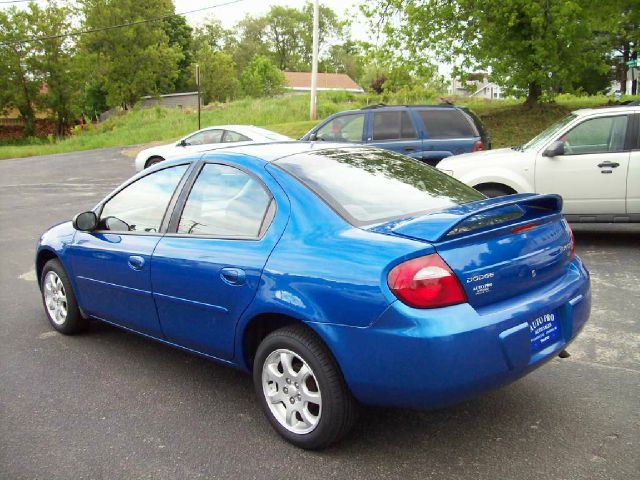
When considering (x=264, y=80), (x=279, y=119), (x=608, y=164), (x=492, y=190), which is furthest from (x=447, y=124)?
(x=264, y=80)

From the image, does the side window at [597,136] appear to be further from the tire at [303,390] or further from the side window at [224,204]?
the tire at [303,390]

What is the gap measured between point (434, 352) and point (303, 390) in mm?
815

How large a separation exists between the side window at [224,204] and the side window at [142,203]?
27 cm

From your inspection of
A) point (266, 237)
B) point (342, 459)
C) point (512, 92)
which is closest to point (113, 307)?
point (266, 237)

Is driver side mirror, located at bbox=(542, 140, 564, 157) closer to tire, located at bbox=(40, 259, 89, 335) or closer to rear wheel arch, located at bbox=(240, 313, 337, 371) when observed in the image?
rear wheel arch, located at bbox=(240, 313, 337, 371)

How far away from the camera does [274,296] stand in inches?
131

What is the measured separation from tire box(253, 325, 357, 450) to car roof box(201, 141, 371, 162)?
3.96 feet

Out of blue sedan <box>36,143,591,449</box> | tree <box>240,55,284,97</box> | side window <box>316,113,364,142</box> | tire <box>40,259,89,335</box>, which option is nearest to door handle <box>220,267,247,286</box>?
blue sedan <box>36,143,591,449</box>

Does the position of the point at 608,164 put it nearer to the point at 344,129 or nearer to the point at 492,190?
the point at 492,190

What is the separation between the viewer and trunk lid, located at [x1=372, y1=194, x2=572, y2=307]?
3049 mm

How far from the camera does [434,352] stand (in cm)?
287

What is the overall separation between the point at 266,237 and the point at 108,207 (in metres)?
1.95

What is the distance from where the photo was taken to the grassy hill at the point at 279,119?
2020 centimetres

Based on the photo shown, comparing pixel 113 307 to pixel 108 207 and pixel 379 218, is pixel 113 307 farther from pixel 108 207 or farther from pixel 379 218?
pixel 379 218
